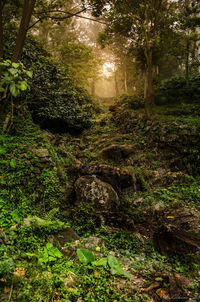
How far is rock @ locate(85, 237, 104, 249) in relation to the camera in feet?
11.4

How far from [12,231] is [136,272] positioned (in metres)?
2.35

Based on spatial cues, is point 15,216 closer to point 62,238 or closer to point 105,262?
point 62,238

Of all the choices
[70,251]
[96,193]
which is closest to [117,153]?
[96,193]

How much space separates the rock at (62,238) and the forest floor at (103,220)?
2cm

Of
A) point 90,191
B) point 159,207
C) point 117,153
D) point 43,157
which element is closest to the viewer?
point 43,157

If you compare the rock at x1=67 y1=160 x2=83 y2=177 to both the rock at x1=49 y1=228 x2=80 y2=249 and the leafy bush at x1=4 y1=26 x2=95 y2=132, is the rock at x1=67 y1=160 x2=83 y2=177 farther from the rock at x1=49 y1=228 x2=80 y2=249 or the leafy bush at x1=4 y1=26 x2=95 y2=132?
the leafy bush at x1=4 y1=26 x2=95 y2=132

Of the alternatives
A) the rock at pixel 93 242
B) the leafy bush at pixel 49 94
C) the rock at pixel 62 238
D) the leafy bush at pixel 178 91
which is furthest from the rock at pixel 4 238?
the leafy bush at pixel 178 91

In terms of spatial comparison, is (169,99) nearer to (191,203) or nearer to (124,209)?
(191,203)

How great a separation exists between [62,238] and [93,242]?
73 cm

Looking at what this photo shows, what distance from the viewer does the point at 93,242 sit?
360 centimetres

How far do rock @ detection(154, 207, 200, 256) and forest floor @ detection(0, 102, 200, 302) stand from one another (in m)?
0.02

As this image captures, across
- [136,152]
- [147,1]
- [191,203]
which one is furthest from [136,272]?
[147,1]

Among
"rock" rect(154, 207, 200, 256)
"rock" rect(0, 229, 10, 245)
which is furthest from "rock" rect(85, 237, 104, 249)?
"rock" rect(0, 229, 10, 245)

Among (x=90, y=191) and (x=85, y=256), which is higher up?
(x=85, y=256)
